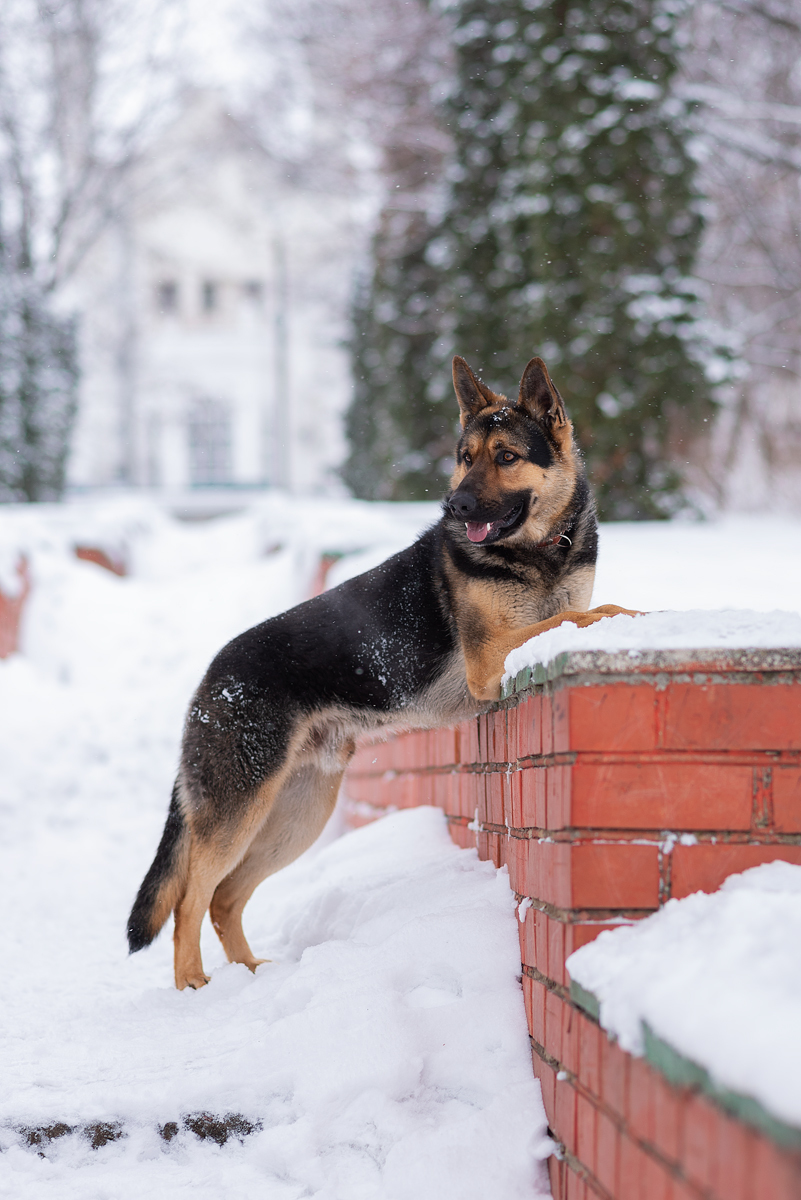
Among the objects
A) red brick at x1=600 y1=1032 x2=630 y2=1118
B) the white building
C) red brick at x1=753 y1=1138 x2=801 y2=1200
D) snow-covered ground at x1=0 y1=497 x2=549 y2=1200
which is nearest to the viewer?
red brick at x1=753 y1=1138 x2=801 y2=1200

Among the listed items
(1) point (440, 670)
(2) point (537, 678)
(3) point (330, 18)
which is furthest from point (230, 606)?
(3) point (330, 18)

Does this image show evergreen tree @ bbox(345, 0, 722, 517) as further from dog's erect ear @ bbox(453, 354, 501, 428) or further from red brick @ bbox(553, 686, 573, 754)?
red brick @ bbox(553, 686, 573, 754)

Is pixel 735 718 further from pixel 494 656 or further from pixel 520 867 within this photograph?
pixel 494 656

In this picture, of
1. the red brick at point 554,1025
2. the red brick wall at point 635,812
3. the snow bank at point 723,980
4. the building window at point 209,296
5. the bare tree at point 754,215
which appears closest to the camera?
the snow bank at point 723,980

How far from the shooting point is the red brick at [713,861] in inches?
72.2

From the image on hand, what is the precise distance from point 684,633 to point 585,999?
66cm

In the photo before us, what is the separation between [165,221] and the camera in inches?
1604

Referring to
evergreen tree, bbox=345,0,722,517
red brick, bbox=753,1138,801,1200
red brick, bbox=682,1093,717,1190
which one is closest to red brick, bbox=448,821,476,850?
red brick, bbox=682,1093,717,1190

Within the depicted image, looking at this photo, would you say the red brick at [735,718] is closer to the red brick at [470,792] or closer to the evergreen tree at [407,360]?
the red brick at [470,792]

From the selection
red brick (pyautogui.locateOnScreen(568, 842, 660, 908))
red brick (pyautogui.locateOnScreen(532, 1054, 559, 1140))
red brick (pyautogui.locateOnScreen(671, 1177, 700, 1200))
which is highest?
red brick (pyautogui.locateOnScreen(568, 842, 660, 908))

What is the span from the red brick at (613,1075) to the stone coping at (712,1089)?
0.12m

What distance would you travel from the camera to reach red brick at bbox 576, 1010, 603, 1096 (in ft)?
5.66

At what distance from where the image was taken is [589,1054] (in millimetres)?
1765

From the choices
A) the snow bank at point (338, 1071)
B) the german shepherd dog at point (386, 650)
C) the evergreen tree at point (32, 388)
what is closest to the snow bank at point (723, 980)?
the snow bank at point (338, 1071)
